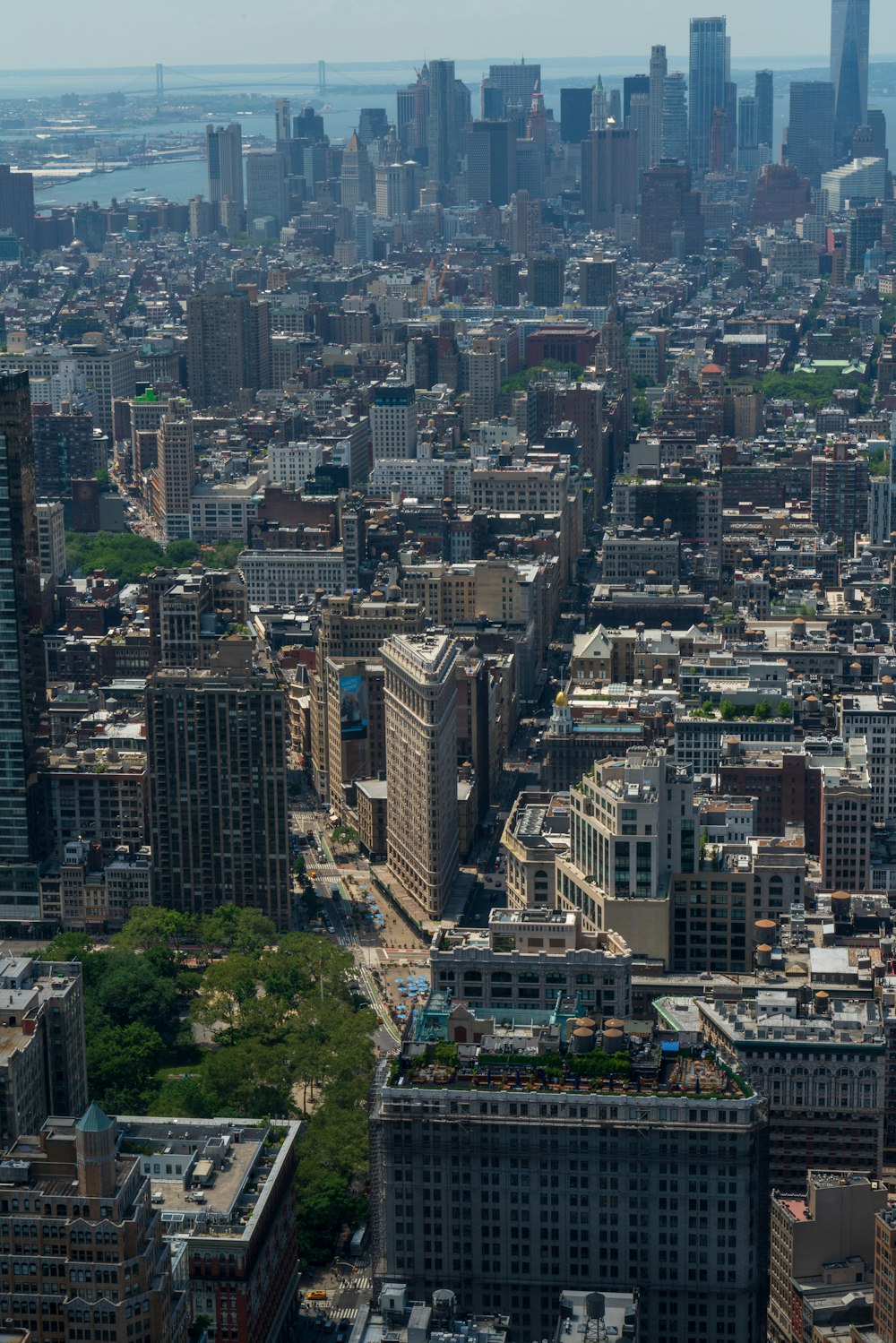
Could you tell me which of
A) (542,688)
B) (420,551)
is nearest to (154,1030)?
(542,688)

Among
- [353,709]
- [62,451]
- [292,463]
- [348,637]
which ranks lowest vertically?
[62,451]

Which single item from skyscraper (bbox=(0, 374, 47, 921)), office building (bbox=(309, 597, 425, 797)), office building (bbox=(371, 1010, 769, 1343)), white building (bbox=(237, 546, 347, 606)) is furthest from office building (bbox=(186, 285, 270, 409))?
office building (bbox=(371, 1010, 769, 1343))

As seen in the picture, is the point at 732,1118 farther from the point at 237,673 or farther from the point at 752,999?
the point at 237,673

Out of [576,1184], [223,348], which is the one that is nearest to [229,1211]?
[576,1184]

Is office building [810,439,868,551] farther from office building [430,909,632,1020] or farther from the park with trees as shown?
office building [430,909,632,1020]

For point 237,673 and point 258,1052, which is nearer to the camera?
point 258,1052

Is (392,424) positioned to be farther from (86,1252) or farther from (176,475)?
(86,1252)

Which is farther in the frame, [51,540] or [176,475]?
[176,475]
